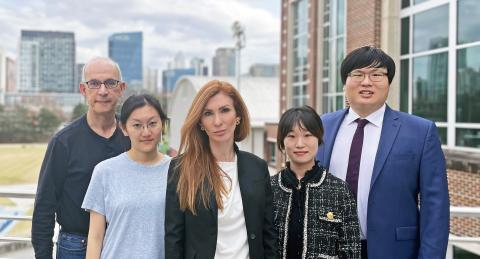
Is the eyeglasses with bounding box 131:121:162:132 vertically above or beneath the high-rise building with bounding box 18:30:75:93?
beneath

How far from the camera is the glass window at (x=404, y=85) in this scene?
11680 millimetres

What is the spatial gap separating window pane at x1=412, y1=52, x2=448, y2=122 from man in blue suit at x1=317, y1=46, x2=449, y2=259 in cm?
836

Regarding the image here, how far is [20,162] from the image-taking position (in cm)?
6153

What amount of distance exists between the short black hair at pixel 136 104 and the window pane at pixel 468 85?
858cm

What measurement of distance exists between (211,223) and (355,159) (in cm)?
93

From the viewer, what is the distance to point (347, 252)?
2301 mm

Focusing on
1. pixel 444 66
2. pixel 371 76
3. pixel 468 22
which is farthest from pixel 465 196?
pixel 371 76

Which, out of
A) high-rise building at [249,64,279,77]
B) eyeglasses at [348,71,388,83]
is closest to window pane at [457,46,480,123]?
eyeglasses at [348,71,388,83]

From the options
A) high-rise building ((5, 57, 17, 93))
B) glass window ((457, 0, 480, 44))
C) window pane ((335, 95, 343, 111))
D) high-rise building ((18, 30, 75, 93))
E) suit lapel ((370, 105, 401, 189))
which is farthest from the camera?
high-rise building ((18, 30, 75, 93))

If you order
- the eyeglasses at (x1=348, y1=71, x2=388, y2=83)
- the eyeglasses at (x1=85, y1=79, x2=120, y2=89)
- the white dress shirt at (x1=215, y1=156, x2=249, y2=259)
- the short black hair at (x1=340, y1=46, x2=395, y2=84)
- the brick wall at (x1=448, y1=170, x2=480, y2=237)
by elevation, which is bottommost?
the brick wall at (x1=448, y1=170, x2=480, y2=237)

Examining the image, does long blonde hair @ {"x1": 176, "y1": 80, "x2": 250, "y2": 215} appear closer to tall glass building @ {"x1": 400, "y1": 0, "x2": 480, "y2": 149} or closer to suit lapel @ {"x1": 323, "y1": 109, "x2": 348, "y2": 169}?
suit lapel @ {"x1": 323, "y1": 109, "x2": 348, "y2": 169}

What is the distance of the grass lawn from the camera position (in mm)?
49291

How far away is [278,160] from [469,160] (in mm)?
13446

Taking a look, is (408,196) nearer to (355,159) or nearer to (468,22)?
(355,159)
